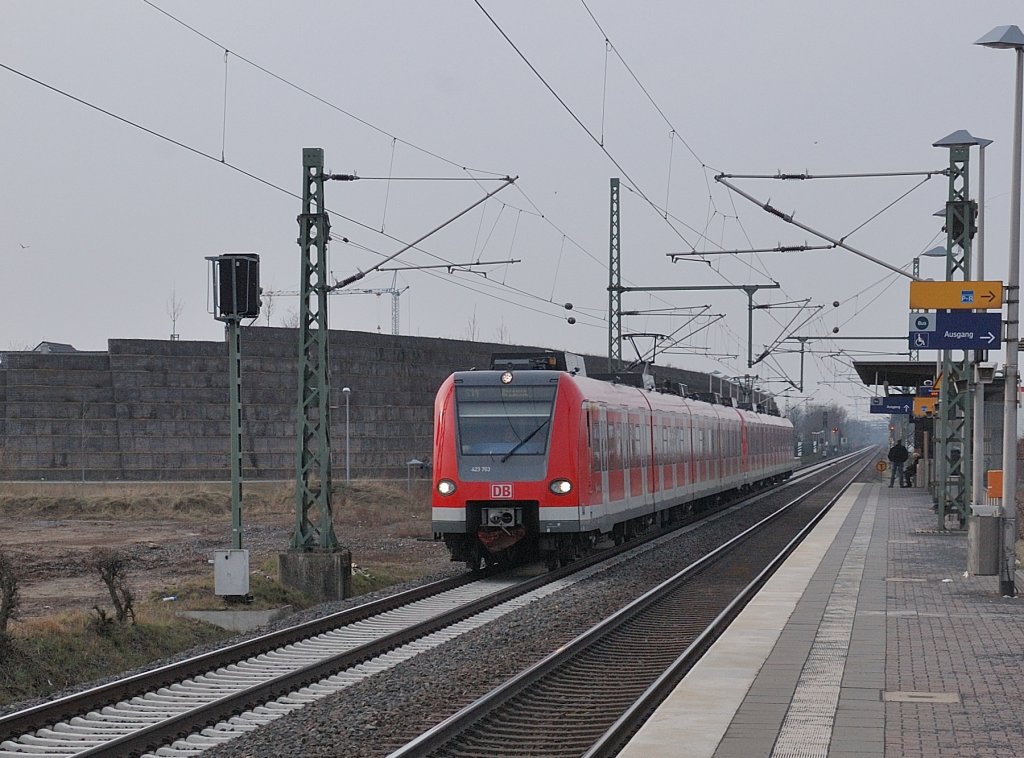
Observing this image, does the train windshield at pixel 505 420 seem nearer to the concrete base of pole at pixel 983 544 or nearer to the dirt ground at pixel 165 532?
the dirt ground at pixel 165 532

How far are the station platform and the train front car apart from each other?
12.3ft

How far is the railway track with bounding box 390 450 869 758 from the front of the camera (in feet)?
32.0

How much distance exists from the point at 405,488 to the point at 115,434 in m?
13.8

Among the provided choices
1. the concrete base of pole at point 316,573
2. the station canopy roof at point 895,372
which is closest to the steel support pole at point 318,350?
the concrete base of pole at point 316,573

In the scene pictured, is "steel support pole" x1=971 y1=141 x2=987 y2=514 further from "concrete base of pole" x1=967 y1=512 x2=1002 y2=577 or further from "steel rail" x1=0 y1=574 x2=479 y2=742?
"steel rail" x1=0 y1=574 x2=479 y2=742

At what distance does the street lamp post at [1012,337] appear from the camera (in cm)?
1750

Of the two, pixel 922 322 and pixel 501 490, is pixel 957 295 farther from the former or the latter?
pixel 501 490

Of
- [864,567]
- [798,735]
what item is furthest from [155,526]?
[798,735]

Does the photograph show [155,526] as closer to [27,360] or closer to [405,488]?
[405,488]

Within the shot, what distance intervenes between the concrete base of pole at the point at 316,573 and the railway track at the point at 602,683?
15.6 ft

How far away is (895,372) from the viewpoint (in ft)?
127

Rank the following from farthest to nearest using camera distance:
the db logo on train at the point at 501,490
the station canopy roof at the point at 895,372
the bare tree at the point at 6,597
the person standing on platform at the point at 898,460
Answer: the person standing on platform at the point at 898,460, the station canopy roof at the point at 895,372, the db logo on train at the point at 501,490, the bare tree at the point at 6,597

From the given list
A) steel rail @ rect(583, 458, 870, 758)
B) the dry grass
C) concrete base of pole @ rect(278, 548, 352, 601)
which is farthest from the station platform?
the dry grass

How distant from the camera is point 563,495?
70.6ft
